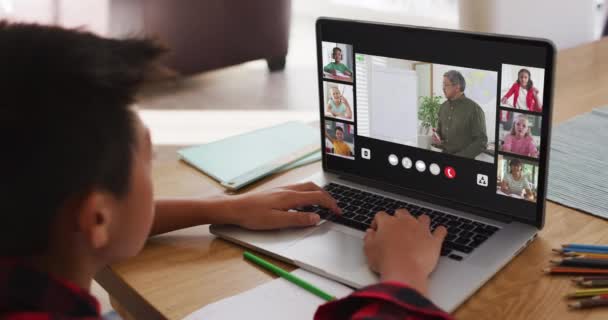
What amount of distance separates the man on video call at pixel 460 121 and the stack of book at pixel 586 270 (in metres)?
0.17

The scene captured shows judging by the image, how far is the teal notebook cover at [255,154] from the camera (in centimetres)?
115

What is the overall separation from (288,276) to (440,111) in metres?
0.31


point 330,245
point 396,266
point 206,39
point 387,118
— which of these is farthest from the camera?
point 206,39

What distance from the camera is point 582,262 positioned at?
31.9 inches

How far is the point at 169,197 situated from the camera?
1.04 metres

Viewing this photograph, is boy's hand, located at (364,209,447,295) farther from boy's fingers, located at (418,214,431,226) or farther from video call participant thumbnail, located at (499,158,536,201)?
video call participant thumbnail, located at (499,158,536,201)

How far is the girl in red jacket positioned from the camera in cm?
86

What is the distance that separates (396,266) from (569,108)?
2.27 feet

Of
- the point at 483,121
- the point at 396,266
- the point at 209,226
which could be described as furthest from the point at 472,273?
the point at 209,226

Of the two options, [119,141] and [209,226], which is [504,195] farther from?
[119,141]

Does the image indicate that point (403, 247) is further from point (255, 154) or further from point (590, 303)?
point (255, 154)

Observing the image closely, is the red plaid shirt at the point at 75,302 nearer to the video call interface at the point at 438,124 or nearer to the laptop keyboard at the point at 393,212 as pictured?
the laptop keyboard at the point at 393,212

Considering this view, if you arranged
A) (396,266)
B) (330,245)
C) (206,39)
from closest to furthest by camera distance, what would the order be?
1. (396,266)
2. (330,245)
3. (206,39)

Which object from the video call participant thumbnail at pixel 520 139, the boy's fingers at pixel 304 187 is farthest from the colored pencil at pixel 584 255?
the boy's fingers at pixel 304 187
